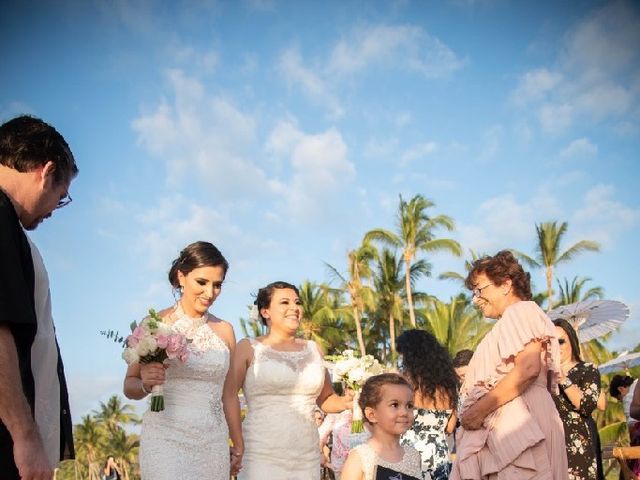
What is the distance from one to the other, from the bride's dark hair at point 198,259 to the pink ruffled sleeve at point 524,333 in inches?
94.0

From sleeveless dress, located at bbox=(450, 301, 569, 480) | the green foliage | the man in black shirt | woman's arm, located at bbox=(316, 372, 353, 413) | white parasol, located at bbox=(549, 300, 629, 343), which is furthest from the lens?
the green foliage

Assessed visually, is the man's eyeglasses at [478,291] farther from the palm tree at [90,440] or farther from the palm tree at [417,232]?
the palm tree at [90,440]

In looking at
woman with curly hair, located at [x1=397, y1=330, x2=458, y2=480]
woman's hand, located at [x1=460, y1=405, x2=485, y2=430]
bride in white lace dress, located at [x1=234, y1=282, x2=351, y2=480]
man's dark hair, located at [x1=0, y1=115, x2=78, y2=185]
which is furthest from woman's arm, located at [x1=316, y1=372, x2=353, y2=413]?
man's dark hair, located at [x1=0, y1=115, x2=78, y2=185]

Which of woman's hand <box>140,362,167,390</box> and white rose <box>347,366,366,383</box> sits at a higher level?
white rose <box>347,366,366,383</box>

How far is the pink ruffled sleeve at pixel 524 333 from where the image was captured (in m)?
4.34

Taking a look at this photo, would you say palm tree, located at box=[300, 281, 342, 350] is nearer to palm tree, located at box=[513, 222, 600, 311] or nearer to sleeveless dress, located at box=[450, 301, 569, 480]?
palm tree, located at box=[513, 222, 600, 311]

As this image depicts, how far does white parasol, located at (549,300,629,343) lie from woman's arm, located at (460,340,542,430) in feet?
20.0

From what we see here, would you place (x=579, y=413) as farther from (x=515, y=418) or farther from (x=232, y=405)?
(x=232, y=405)

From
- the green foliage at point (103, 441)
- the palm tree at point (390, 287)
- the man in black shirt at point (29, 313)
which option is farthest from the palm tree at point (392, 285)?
the green foliage at point (103, 441)

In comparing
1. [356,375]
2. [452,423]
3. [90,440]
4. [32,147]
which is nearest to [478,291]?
[452,423]

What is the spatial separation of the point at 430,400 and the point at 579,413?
5.12ft

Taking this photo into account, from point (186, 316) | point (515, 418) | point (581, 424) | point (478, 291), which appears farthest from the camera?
point (581, 424)

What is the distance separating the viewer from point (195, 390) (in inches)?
206

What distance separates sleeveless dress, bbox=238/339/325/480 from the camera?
18.0ft
